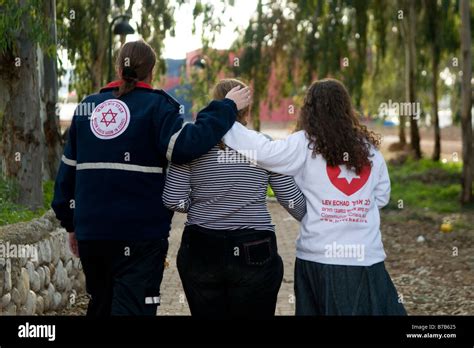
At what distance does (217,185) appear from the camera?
14.0 ft

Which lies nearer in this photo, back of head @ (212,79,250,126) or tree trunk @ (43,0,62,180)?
back of head @ (212,79,250,126)

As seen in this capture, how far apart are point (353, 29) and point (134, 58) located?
707 inches

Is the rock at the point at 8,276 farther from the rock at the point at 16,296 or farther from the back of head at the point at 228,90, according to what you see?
the back of head at the point at 228,90

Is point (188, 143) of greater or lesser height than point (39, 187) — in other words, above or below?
above

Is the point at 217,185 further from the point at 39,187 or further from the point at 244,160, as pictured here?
the point at 39,187

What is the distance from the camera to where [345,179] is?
4211mm

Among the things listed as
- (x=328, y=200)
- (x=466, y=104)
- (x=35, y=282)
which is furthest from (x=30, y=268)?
(x=466, y=104)

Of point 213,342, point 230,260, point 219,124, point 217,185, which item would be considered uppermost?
point 219,124

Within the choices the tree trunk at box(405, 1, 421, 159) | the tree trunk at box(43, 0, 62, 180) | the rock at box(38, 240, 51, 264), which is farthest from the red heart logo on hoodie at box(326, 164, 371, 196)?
the tree trunk at box(405, 1, 421, 159)

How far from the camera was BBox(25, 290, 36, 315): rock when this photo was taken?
21.4ft

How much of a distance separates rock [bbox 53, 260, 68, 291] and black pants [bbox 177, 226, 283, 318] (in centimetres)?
356

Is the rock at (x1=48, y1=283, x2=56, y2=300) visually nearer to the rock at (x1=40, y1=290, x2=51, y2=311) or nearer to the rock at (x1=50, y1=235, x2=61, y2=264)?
the rock at (x1=40, y1=290, x2=51, y2=311)

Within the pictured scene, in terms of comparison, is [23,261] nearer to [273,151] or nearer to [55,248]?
[55,248]

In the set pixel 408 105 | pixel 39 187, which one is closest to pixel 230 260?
pixel 39 187
